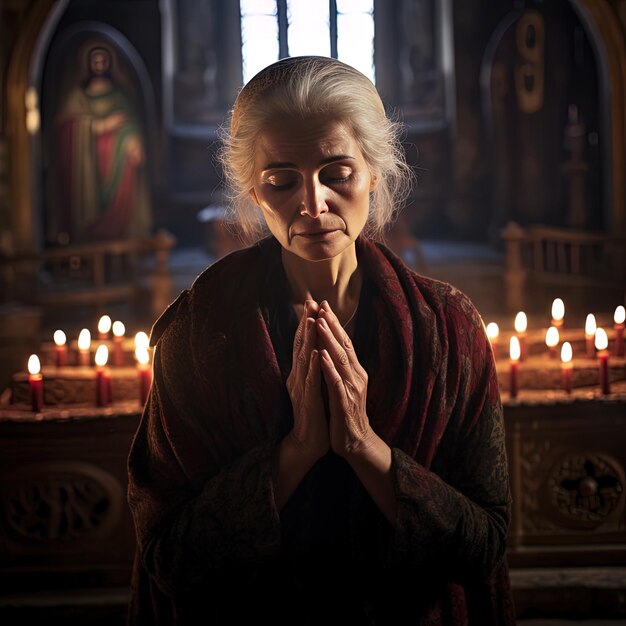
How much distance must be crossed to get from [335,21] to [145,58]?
1.61m

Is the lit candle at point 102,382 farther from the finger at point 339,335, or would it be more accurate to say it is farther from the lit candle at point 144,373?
the finger at point 339,335

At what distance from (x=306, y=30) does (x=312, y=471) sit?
7.16 metres

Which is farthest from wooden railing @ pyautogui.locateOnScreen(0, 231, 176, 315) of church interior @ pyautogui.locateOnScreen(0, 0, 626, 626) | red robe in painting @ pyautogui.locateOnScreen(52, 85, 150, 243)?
red robe in painting @ pyautogui.locateOnScreen(52, 85, 150, 243)

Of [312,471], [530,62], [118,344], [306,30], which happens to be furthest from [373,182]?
[306,30]

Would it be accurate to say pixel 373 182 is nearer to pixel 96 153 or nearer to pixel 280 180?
pixel 280 180

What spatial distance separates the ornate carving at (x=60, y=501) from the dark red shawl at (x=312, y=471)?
1.33 m

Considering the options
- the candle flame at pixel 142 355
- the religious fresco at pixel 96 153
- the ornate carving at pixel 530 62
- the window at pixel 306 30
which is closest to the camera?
the candle flame at pixel 142 355

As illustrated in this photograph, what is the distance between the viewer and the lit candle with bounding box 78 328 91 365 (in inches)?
136

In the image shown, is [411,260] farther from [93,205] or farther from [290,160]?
[290,160]

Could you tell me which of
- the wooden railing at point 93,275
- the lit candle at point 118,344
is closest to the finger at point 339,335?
the lit candle at point 118,344

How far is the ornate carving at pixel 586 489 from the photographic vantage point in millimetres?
2975

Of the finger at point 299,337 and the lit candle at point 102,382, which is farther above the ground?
the finger at point 299,337

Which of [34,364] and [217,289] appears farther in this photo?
[34,364]

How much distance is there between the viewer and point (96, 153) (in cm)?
650
